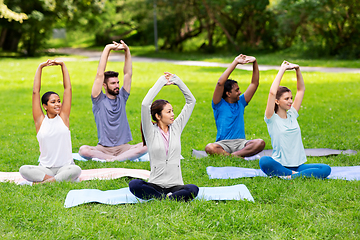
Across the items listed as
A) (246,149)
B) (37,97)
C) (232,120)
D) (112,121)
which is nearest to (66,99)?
(37,97)

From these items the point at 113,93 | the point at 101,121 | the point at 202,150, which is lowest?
the point at 202,150

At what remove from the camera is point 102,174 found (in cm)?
615

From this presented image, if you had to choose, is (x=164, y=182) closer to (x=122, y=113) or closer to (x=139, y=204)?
(x=139, y=204)

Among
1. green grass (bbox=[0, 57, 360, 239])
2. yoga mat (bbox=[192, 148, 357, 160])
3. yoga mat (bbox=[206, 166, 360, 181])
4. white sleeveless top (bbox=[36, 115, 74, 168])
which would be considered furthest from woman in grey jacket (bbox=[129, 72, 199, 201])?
yoga mat (bbox=[192, 148, 357, 160])

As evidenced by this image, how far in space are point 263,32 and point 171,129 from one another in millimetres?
30014

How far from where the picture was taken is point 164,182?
490 cm

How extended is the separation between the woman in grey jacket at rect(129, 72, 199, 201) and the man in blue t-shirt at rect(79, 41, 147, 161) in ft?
7.22

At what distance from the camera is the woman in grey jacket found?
15.6 ft

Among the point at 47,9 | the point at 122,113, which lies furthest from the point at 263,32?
the point at 122,113

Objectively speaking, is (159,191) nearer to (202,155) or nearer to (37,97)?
(37,97)

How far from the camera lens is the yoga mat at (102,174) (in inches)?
233

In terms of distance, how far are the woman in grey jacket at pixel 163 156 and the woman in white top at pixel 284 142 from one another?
1.39 m

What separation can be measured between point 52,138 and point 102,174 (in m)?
1.01

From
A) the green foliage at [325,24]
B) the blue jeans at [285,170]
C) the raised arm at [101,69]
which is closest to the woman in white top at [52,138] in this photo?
the raised arm at [101,69]
